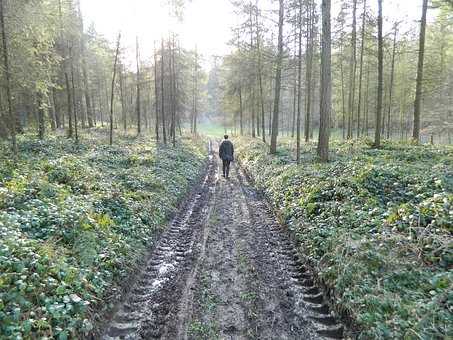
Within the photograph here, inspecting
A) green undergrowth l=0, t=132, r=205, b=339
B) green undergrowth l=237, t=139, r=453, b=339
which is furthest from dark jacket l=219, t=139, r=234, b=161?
green undergrowth l=237, t=139, r=453, b=339

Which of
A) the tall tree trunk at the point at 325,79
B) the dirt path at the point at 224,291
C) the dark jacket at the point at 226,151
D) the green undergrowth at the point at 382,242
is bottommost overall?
the dirt path at the point at 224,291

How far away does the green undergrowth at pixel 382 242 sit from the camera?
4391mm

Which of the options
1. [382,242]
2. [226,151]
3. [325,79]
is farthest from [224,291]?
[226,151]

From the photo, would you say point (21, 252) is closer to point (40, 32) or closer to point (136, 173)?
point (136, 173)

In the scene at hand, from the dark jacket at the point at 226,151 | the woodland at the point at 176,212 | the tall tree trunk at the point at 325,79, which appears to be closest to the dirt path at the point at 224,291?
the woodland at the point at 176,212

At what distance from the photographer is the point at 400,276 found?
17.0ft

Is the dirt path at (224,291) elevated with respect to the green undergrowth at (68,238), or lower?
lower

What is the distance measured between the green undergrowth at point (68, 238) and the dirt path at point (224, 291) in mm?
572

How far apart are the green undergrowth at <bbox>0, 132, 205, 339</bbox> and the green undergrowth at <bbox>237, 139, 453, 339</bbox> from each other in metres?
3.95

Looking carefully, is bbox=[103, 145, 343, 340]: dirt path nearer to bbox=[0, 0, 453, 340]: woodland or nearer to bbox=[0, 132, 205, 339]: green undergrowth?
bbox=[0, 0, 453, 340]: woodland

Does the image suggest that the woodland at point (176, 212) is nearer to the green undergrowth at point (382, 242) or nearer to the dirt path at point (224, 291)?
the green undergrowth at point (382, 242)

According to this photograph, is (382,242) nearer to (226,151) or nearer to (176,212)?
(176,212)

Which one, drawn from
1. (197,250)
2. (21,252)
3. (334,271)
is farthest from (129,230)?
(334,271)

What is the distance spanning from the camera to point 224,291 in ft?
19.0
